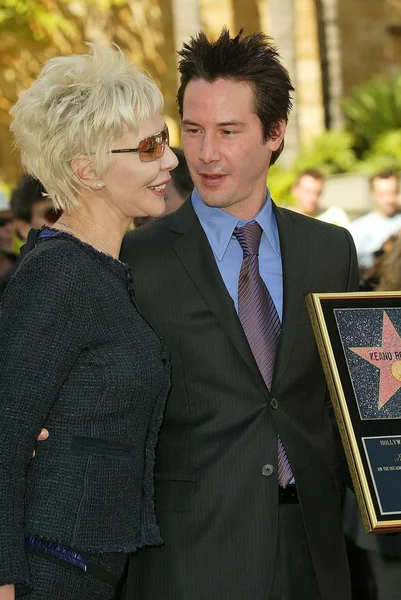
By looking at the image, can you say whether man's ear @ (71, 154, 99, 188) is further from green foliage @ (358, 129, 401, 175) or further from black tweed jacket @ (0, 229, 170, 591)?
green foliage @ (358, 129, 401, 175)

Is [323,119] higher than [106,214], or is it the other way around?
[323,119]

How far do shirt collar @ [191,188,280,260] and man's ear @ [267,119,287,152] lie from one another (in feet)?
0.73

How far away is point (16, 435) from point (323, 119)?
20.9 metres

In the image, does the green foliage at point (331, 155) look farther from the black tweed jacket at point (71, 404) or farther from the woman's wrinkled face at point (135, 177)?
the black tweed jacket at point (71, 404)

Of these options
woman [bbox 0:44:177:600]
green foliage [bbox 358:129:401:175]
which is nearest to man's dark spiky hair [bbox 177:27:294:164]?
woman [bbox 0:44:177:600]

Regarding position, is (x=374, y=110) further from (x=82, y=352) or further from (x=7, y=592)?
(x=7, y=592)

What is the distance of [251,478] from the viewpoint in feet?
12.1

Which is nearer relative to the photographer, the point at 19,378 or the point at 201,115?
the point at 19,378

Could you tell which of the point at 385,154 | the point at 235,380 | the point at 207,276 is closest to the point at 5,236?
the point at 207,276

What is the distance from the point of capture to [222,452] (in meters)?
3.67

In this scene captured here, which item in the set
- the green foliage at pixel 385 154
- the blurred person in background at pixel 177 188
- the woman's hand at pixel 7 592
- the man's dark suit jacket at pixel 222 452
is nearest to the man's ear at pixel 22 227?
the blurred person in background at pixel 177 188

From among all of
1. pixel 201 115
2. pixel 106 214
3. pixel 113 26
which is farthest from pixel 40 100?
pixel 113 26

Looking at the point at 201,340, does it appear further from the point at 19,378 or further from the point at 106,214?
the point at 19,378

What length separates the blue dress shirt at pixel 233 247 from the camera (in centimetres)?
389
